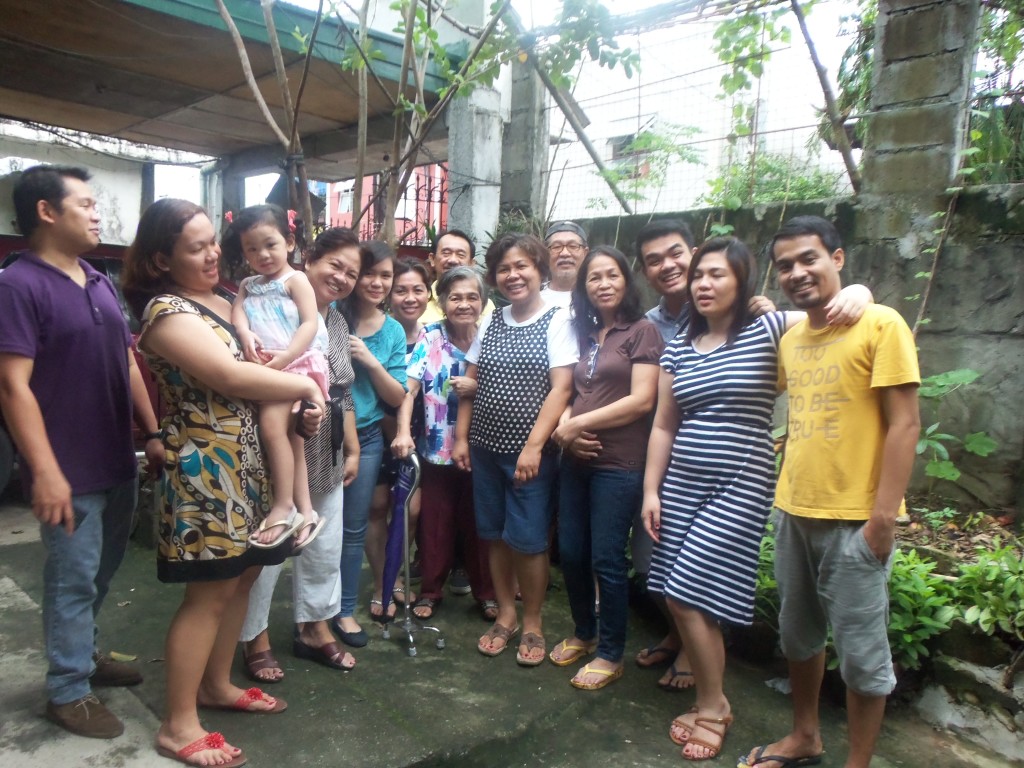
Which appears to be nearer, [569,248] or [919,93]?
[569,248]

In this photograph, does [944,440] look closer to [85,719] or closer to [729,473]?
[729,473]

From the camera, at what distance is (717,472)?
98.4 inches

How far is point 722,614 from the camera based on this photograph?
2447 millimetres

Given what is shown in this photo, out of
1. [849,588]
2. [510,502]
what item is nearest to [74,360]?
[510,502]

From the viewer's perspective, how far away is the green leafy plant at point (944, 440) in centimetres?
339

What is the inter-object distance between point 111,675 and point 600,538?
1.92 m

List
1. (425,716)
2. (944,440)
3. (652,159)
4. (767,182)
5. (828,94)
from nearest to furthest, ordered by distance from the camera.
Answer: (425,716) → (944,440) → (828,94) → (767,182) → (652,159)

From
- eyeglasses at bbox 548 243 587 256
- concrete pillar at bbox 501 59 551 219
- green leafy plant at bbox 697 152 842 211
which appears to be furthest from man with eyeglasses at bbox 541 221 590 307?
concrete pillar at bbox 501 59 551 219

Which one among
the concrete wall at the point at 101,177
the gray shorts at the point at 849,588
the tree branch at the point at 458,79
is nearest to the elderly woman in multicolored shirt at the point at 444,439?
the tree branch at the point at 458,79

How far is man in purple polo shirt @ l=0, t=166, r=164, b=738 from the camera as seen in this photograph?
84.2 inches

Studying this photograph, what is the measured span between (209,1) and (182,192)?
6949mm

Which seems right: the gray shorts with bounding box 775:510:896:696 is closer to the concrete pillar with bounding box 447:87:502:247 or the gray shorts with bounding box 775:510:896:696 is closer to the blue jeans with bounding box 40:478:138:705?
the blue jeans with bounding box 40:478:138:705

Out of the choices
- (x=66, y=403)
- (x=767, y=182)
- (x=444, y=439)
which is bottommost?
(x=444, y=439)

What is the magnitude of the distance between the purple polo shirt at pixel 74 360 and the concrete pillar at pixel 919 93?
3.71 meters
